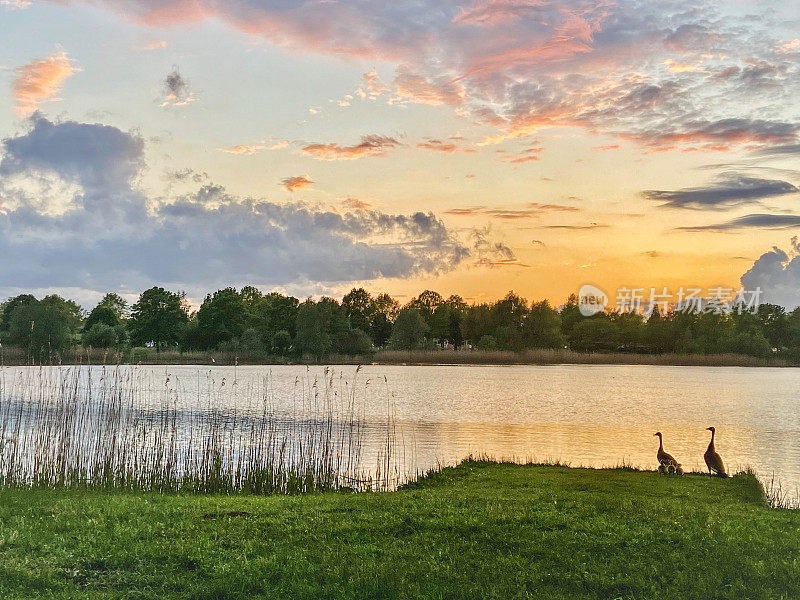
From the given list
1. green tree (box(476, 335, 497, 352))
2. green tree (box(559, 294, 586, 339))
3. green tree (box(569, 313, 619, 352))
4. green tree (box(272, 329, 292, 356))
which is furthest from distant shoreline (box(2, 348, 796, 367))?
green tree (box(559, 294, 586, 339))

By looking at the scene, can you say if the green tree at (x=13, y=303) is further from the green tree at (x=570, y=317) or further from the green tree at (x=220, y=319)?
the green tree at (x=570, y=317)

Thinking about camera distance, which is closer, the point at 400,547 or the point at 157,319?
the point at 400,547

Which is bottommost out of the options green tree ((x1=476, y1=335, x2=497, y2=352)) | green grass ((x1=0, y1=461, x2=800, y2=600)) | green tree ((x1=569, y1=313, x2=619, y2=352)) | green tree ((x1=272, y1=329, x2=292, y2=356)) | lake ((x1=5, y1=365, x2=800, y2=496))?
lake ((x1=5, y1=365, x2=800, y2=496))

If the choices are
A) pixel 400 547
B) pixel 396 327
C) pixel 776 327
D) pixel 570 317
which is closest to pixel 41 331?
pixel 396 327

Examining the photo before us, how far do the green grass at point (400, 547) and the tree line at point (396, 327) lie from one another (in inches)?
2847

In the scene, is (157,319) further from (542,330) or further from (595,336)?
(595,336)

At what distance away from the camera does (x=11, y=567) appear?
765 centimetres

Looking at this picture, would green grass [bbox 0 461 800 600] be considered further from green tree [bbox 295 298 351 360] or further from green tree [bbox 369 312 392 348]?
green tree [bbox 369 312 392 348]

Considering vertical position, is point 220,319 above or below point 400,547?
above

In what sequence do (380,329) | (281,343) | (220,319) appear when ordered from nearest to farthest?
(281,343) → (220,319) → (380,329)

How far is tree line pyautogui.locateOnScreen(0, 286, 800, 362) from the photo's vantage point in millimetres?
85250

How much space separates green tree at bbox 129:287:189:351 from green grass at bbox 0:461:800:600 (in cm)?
8663

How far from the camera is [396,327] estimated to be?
90688mm

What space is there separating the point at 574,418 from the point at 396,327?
201 feet
